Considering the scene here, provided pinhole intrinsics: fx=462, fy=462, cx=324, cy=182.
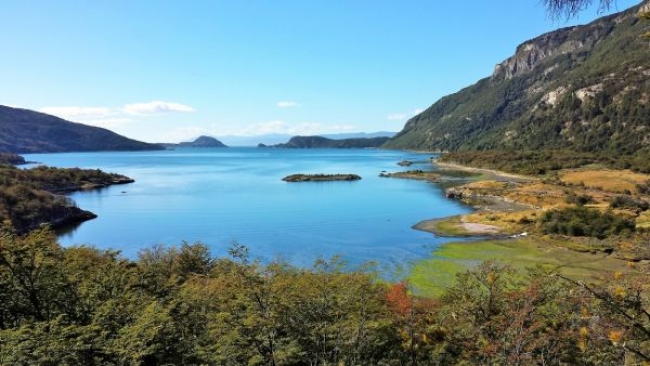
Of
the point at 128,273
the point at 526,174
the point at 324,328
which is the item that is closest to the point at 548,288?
the point at 324,328

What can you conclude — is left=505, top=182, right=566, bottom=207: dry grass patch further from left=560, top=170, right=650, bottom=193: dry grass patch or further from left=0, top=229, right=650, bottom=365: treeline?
left=0, top=229, right=650, bottom=365: treeline

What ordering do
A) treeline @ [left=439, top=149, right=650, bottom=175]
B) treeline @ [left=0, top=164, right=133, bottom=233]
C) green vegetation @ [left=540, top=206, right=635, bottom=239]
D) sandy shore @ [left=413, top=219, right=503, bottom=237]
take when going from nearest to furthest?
green vegetation @ [left=540, top=206, right=635, bottom=239]
sandy shore @ [left=413, top=219, right=503, bottom=237]
treeline @ [left=0, top=164, right=133, bottom=233]
treeline @ [left=439, top=149, right=650, bottom=175]

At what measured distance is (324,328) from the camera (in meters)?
14.4

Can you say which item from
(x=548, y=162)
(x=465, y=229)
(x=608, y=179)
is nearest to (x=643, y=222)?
(x=465, y=229)

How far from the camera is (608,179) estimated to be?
106625 millimetres

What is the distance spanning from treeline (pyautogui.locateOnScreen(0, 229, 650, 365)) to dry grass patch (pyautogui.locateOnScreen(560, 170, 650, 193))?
3665 inches

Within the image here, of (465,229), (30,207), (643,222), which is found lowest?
(465,229)

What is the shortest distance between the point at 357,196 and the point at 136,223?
4987 cm

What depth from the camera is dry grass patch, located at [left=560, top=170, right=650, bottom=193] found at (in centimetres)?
9688

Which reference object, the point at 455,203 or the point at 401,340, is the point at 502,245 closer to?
the point at 455,203

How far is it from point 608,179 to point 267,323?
375ft

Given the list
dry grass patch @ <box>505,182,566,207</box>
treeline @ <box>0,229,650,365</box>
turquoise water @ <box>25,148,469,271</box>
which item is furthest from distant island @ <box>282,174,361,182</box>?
treeline @ <box>0,229,650,365</box>

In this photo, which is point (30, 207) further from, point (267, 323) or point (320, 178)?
point (320, 178)

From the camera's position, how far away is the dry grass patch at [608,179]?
96.9 metres
